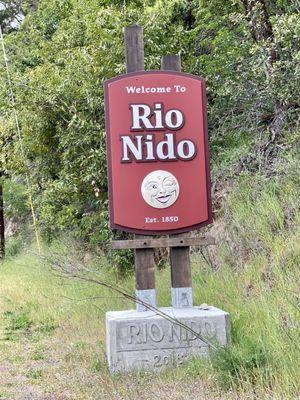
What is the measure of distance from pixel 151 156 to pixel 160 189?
1.19 ft

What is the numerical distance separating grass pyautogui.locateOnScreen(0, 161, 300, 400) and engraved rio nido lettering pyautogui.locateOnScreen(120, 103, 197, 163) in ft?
5.39

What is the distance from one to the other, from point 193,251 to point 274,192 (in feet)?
5.75

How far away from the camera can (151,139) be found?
6.60m

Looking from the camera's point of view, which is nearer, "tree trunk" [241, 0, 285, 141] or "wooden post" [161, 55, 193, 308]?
"wooden post" [161, 55, 193, 308]

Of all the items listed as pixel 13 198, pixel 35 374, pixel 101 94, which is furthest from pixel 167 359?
pixel 13 198

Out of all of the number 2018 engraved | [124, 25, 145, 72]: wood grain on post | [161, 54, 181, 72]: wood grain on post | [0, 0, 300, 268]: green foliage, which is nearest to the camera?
the number 2018 engraved

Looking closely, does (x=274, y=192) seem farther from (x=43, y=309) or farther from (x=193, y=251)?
(x=43, y=309)

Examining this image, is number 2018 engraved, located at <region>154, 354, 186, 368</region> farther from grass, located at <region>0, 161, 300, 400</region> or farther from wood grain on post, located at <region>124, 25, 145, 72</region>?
wood grain on post, located at <region>124, 25, 145, 72</region>

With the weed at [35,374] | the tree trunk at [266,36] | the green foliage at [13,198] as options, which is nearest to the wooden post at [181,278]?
the weed at [35,374]

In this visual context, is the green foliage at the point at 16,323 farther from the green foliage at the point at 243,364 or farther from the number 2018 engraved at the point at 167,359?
the green foliage at the point at 243,364

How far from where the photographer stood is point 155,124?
21.7 feet

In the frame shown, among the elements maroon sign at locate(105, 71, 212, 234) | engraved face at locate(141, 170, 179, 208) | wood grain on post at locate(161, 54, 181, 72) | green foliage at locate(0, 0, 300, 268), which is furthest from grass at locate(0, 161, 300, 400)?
wood grain on post at locate(161, 54, 181, 72)

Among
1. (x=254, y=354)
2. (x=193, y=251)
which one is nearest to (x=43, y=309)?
(x=193, y=251)

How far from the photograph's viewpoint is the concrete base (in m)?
6.11
